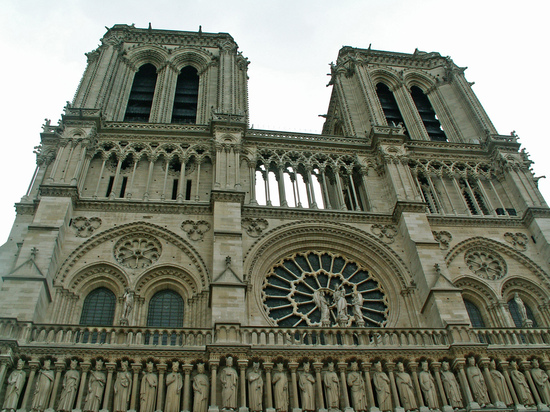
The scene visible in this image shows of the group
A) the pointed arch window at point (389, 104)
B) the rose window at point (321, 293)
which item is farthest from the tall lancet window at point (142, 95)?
the pointed arch window at point (389, 104)

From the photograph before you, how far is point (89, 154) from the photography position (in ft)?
71.2

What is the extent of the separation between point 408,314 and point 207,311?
6.26 metres

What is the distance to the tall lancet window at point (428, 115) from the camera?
27.9 metres

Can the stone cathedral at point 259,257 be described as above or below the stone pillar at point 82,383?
above

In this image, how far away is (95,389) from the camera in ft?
44.8

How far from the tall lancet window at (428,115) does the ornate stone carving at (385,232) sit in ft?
28.1

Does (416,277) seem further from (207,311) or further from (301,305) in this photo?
(207,311)

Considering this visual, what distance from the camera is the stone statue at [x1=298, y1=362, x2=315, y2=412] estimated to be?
548 inches

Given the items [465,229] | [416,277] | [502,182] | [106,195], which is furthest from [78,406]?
[502,182]

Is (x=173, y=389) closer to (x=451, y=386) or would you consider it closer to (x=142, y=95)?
(x=451, y=386)

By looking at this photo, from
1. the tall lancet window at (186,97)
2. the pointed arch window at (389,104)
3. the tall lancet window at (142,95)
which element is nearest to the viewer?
the tall lancet window at (142,95)

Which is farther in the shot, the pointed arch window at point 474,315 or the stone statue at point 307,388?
the pointed arch window at point 474,315

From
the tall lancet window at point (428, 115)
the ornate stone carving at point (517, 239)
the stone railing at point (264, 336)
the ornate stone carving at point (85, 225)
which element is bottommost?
the stone railing at point (264, 336)

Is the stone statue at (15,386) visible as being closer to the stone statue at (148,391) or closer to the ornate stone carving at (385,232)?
the stone statue at (148,391)
